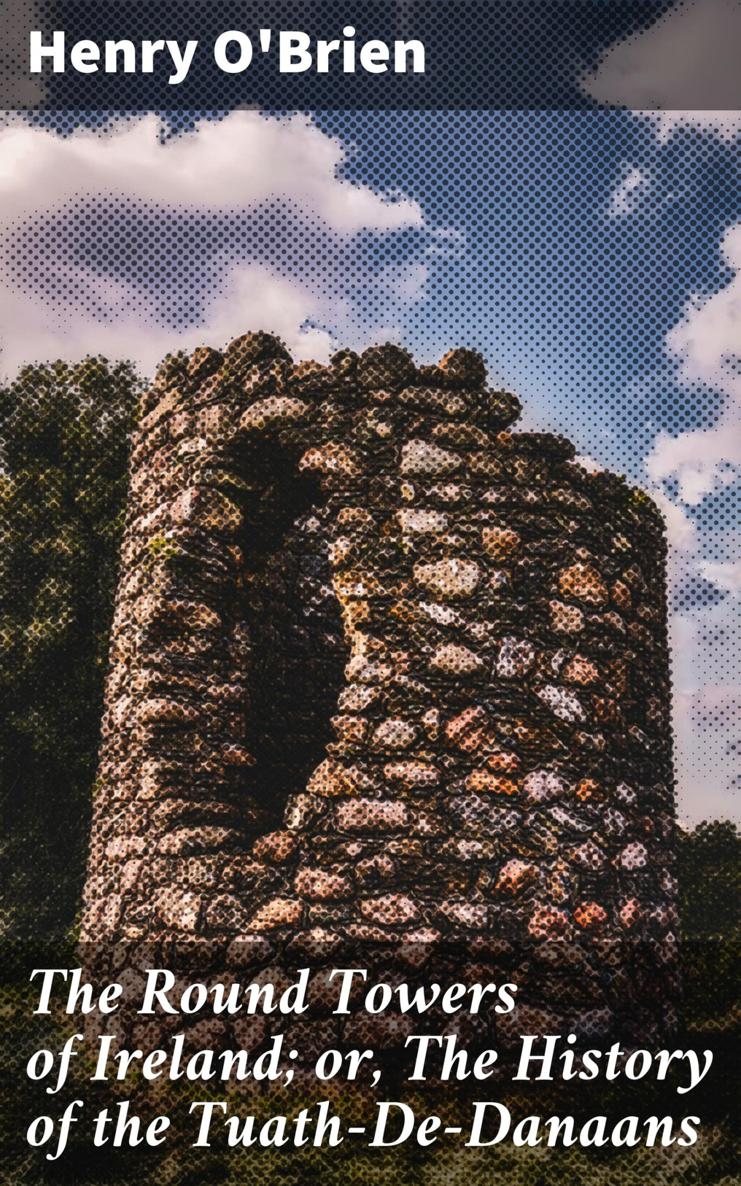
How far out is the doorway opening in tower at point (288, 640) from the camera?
207 inches

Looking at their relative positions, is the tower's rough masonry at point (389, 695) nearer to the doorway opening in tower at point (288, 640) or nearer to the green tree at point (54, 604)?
the doorway opening in tower at point (288, 640)

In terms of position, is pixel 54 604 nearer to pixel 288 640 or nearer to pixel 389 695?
pixel 288 640

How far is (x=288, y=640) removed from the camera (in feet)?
17.7

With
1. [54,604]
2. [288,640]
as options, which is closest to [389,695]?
[288,640]

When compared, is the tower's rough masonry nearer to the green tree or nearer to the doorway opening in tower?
the doorway opening in tower

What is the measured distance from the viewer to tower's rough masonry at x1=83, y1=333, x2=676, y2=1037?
14.3 ft

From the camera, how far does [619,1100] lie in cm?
392

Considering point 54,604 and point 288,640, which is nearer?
point 288,640

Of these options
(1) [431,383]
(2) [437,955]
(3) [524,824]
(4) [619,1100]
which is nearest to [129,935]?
(2) [437,955]

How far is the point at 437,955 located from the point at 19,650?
5.59 m

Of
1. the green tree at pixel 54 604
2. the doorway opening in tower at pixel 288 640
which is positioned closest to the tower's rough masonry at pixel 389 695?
the doorway opening in tower at pixel 288 640

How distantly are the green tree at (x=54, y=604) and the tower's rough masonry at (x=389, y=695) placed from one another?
3.55m

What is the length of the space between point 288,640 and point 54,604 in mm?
4048

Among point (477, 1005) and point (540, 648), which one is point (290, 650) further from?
point (477, 1005)
